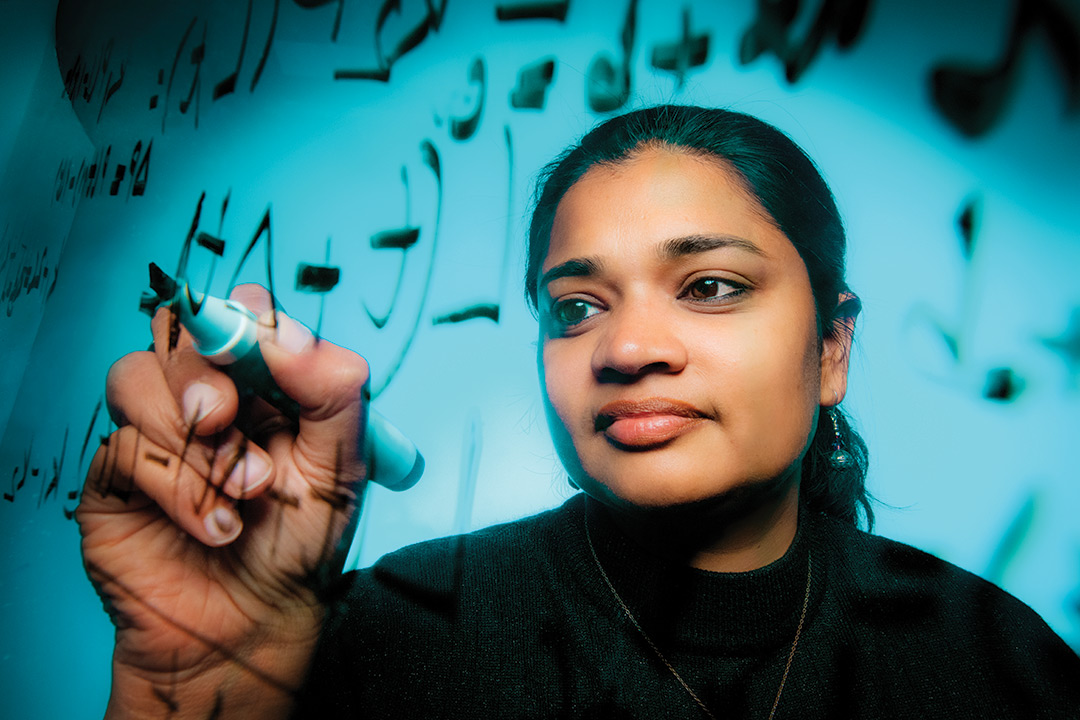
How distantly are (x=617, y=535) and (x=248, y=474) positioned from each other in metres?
0.32

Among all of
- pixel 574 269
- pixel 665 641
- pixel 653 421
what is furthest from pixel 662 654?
pixel 574 269

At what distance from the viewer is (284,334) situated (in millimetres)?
296

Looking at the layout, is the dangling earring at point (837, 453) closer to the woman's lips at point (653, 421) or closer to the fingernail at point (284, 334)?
the woman's lips at point (653, 421)

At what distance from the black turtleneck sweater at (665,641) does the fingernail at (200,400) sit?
0.19 metres

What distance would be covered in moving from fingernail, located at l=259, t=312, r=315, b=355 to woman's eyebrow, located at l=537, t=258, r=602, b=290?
0.19 metres

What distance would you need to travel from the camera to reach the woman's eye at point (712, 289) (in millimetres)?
364

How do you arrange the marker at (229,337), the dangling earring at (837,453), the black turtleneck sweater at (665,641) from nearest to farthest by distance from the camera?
the marker at (229,337) < the black turtleneck sweater at (665,641) < the dangling earring at (837,453)

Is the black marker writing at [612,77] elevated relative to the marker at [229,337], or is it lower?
elevated

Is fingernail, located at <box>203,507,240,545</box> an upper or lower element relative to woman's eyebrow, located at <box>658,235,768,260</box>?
lower

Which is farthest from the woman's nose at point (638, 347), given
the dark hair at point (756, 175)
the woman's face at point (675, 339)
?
the dark hair at point (756, 175)

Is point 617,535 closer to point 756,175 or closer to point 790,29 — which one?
point 756,175

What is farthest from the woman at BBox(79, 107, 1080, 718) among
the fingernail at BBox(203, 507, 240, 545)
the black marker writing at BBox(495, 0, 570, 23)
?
the black marker writing at BBox(495, 0, 570, 23)

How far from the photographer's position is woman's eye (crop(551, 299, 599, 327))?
0.40 m

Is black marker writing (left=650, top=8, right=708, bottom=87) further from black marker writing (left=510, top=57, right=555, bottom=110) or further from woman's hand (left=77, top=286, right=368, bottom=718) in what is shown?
woman's hand (left=77, top=286, right=368, bottom=718)
